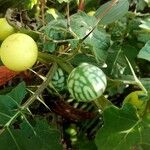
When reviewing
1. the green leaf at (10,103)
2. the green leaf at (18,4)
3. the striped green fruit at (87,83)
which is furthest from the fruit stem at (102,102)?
the green leaf at (18,4)

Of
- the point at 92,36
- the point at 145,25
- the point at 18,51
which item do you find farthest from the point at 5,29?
the point at 145,25

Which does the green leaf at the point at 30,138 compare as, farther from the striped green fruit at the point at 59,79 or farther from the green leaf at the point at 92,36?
the green leaf at the point at 92,36

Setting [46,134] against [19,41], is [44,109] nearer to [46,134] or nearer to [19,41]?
[46,134]

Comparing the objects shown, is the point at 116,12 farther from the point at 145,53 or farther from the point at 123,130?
the point at 123,130

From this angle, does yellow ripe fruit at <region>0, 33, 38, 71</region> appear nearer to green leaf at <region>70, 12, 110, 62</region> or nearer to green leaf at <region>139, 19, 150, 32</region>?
green leaf at <region>70, 12, 110, 62</region>

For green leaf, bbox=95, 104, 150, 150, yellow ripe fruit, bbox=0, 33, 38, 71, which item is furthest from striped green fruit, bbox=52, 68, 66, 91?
green leaf, bbox=95, 104, 150, 150

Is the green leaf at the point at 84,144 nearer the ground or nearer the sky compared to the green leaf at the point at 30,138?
nearer the ground

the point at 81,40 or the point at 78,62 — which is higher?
the point at 81,40

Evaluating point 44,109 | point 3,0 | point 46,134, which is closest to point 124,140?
point 46,134
